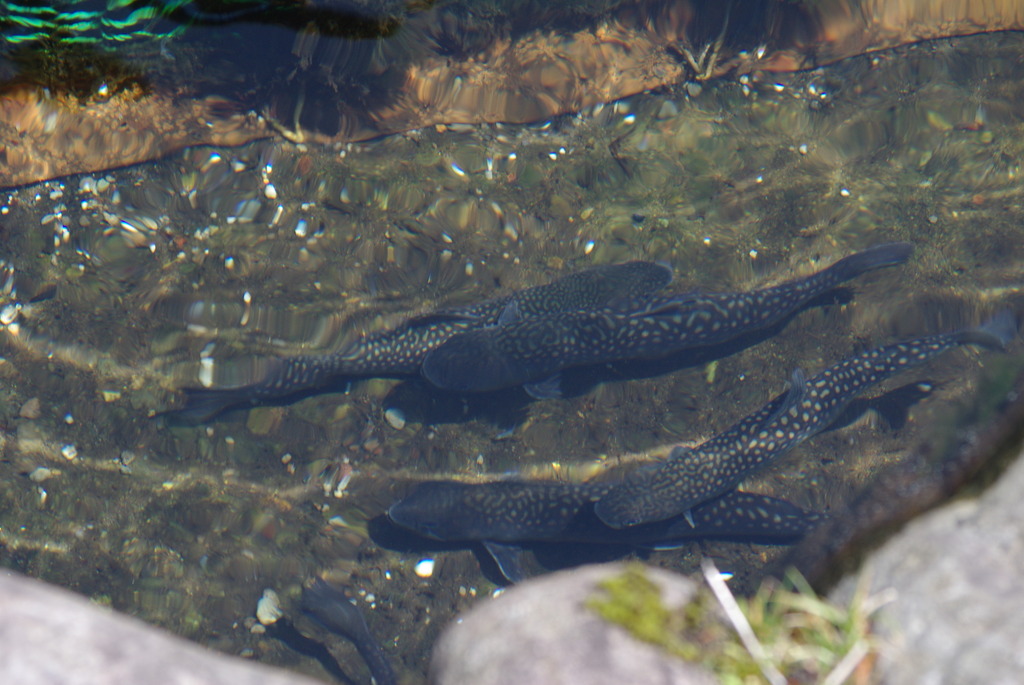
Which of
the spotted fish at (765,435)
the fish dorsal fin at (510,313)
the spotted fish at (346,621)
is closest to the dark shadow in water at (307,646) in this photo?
the spotted fish at (346,621)

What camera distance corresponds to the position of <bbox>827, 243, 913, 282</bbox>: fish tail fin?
6.49 metres

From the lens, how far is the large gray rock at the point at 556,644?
2566mm

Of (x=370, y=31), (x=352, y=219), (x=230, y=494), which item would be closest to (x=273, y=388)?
(x=230, y=494)

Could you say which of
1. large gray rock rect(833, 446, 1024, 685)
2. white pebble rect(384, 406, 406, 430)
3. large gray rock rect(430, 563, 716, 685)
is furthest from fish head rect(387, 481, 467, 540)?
large gray rock rect(833, 446, 1024, 685)

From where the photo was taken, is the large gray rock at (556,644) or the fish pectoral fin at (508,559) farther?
the fish pectoral fin at (508,559)

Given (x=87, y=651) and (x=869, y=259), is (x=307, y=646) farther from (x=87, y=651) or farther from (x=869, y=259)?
(x=869, y=259)

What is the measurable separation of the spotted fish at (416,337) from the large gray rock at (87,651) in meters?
3.81

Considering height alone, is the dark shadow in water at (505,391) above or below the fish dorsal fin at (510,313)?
below

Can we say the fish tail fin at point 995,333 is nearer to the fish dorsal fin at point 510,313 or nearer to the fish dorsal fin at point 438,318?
the fish dorsal fin at point 510,313

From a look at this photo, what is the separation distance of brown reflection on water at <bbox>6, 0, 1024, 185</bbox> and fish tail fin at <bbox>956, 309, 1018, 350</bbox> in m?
3.44

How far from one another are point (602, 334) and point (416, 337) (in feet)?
6.04

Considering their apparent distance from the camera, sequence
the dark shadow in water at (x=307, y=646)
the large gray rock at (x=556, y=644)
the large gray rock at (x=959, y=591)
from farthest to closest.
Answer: the dark shadow in water at (x=307, y=646)
the large gray rock at (x=556, y=644)
the large gray rock at (x=959, y=591)

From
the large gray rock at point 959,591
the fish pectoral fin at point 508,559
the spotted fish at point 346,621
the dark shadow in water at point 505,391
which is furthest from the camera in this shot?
the dark shadow in water at point 505,391

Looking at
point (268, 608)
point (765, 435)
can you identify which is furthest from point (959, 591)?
point (268, 608)
